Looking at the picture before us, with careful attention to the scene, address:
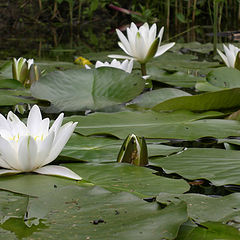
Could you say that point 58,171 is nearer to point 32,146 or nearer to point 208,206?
point 32,146

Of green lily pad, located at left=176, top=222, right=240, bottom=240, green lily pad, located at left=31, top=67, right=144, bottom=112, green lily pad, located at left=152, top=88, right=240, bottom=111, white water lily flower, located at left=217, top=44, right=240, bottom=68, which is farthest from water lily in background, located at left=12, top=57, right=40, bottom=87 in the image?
green lily pad, located at left=176, top=222, right=240, bottom=240

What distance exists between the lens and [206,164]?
3.39 ft

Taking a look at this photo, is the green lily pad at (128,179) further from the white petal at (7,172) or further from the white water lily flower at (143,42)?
the white water lily flower at (143,42)

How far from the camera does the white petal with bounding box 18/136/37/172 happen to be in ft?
3.00

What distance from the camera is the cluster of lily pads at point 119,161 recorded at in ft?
2.28

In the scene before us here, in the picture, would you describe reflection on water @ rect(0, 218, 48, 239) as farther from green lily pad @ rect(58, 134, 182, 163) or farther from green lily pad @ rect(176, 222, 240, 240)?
green lily pad @ rect(58, 134, 182, 163)

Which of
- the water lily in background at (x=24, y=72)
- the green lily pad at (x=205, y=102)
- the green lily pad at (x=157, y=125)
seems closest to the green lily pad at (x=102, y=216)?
the green lily pad at (x=157, y=125)

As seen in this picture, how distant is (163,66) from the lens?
254cm

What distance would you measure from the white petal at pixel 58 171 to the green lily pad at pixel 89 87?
27.0 inches

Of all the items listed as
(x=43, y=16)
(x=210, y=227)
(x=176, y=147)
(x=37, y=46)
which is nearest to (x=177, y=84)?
(x=176, y=147)

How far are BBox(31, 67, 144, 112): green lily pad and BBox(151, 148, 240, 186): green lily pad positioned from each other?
0.61m

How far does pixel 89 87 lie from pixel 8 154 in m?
0.86

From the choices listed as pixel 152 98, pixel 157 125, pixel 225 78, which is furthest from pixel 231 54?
pixel 157 125

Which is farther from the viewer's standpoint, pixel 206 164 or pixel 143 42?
pixel 143 42
